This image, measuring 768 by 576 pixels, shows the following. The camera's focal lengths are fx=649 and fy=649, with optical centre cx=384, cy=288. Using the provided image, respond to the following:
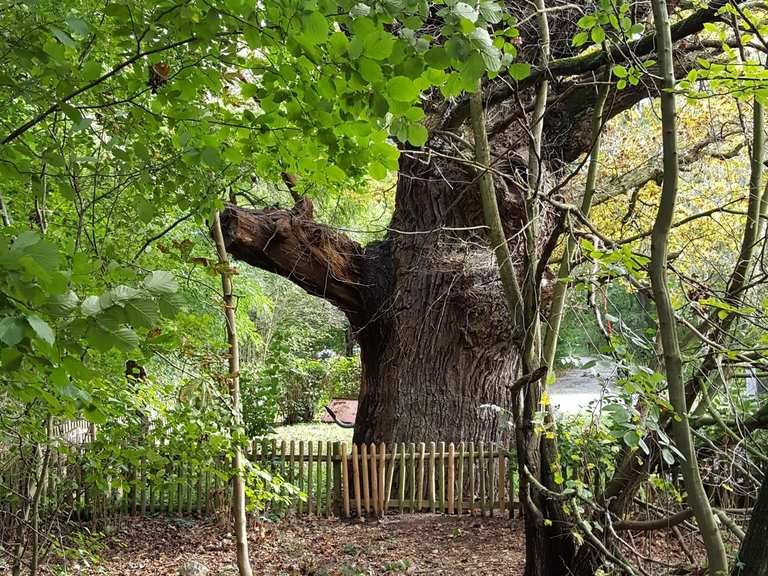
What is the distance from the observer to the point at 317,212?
35.3 ft

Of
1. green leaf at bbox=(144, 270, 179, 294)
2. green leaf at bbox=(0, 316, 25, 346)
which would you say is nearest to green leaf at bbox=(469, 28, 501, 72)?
green leaf at bbox=(144, 270, 179, 294)

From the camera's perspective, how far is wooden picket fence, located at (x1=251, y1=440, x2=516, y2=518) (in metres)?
7.76

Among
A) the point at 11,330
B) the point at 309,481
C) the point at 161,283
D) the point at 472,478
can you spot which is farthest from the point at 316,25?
the point at 309,481

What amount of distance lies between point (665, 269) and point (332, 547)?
18.3 feet

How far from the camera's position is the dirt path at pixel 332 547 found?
617 centimetres

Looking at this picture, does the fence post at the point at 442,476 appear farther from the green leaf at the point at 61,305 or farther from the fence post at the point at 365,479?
the green leaf at the point at 61,305

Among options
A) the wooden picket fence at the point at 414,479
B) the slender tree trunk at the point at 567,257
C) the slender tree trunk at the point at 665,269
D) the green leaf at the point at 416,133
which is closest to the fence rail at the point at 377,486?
the wooden picket fence at the point at 414,479

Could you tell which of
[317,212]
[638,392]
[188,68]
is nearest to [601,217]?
[317,212]

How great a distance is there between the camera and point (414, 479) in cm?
783

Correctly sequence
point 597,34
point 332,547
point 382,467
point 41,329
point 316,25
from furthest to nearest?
point 382,467, point 332,547, point 597,34, point 316,25, point 41,329

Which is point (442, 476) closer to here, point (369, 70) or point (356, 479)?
point (356, 479)

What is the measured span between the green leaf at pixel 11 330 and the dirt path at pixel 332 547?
17.8 ft

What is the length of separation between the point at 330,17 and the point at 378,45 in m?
0.22

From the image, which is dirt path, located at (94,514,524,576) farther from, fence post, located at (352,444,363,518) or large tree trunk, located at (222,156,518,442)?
large tree trunk, located at (222,156,518,442)
